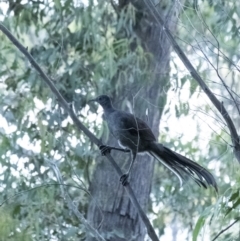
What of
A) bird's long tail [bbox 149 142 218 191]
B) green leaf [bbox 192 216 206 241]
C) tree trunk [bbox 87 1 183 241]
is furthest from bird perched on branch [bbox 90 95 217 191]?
tree trunk [bbox 87 1 183 241]

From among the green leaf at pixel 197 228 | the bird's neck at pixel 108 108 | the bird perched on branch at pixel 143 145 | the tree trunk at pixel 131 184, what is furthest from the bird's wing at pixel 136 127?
the green leaf at pixel 197 228

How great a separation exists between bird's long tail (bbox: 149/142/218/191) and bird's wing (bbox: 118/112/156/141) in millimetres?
54

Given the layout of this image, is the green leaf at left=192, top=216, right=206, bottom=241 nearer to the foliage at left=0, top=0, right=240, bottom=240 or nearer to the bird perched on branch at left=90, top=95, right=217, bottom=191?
the bird perched on branch at left=90, top=95, right=217, bottom=191

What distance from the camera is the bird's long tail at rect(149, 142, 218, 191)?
3.04 meters

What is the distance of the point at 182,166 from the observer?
3258 mm

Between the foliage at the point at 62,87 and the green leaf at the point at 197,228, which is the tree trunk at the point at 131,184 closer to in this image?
the foliage at the point at 62,87

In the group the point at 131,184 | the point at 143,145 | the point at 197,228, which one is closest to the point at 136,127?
the point at 143,145

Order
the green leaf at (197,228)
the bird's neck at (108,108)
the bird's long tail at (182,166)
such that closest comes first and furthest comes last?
the green leaf at (197,228)
the bird's long tail at (182,166)
the bird's neck at (108,108)

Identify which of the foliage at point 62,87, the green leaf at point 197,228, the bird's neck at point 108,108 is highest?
the foliage at point 62,87

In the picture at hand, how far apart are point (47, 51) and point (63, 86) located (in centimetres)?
22

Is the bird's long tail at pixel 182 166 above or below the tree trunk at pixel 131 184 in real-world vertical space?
below

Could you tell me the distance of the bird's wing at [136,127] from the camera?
3582 millimetres

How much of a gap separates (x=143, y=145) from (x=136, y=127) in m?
0.11

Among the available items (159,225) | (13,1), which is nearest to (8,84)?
(13,1)
